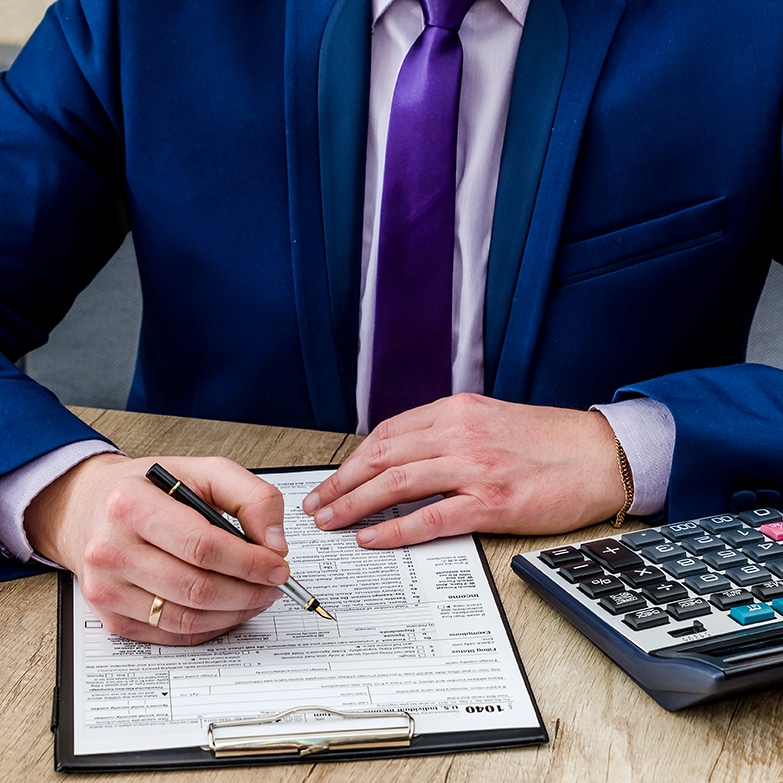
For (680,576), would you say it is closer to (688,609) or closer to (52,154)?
(688,609)

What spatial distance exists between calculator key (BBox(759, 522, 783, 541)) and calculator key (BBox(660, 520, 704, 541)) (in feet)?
0.14

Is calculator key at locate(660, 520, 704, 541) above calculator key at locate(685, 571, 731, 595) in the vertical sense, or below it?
below

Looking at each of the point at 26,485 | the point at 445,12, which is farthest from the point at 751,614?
the point at 445,12

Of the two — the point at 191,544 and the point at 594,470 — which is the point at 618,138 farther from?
the point at 191,544

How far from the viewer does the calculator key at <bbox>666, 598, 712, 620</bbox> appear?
0.61 m

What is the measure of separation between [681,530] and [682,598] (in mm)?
99

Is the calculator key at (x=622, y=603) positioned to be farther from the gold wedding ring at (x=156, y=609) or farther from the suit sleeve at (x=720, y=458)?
the gold wedding ring at (x=156, y=609)

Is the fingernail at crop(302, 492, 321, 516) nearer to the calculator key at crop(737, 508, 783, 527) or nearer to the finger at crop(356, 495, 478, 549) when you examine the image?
the finger at crop(356, 495, 478, 549)

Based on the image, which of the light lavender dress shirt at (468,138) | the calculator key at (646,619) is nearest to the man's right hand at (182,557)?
the calculator key at (646,619)

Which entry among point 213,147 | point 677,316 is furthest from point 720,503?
point 213,147

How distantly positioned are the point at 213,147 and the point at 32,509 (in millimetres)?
439

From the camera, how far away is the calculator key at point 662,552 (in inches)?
26.7

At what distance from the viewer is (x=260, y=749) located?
0.53 m

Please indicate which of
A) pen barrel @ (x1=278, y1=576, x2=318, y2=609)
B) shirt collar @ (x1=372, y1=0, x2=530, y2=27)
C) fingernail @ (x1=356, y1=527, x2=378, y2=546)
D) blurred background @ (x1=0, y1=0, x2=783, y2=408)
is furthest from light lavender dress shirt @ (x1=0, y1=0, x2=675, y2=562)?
blurred background @ (x1=0, y1=0, x2=783, y2=408)
